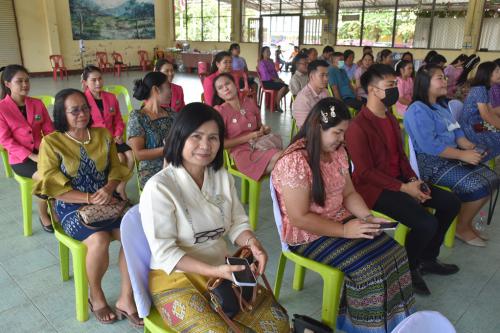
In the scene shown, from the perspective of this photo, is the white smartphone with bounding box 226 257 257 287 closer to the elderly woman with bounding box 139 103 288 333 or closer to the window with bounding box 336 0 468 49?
the elderly woman with bounding box 139 103 288 333

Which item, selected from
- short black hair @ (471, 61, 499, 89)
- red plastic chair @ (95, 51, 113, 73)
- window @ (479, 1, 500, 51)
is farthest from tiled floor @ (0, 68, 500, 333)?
red plastic chair @ (95, 51, 113, 73)

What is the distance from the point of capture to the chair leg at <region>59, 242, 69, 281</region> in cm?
214

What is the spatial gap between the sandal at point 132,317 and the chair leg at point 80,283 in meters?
0.15

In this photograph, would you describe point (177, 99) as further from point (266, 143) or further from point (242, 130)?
point (266, 143)

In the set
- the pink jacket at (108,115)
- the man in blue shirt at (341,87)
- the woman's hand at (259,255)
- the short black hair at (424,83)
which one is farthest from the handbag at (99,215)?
the man in blue shirt at (341,87)

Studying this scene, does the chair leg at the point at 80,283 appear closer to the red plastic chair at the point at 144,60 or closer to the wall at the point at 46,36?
the wall at the point at 46,36

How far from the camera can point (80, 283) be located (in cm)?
186

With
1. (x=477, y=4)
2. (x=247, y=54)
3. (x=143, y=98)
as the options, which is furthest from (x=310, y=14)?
(x=143, y=98)

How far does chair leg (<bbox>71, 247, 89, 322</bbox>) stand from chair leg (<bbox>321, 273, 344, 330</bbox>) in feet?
3.63

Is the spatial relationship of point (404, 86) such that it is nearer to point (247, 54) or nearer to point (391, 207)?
point (391, 207)

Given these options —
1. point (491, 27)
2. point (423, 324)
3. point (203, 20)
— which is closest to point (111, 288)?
point (423, 324)

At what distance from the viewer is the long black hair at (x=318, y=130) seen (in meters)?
1.68

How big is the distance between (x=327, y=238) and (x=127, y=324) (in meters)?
1.03

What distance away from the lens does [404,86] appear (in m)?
5.08
